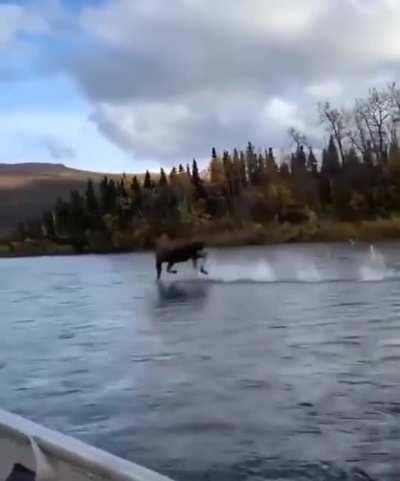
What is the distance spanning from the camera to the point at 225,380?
11312 mm

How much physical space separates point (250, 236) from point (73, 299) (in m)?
41.2

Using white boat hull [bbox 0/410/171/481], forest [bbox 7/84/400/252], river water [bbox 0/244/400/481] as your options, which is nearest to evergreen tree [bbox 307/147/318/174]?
forest [bbox 7/84/400/252]

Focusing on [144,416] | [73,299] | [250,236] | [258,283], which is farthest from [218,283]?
[250,236]

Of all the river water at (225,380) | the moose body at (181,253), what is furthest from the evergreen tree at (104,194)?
the river water at (225,380)

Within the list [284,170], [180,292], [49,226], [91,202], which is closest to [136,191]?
[91,202]

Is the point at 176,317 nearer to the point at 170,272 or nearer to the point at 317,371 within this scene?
the point at 317,371

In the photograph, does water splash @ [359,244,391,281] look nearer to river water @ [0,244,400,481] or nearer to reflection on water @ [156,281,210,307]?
river water @ [0,244,400,481]

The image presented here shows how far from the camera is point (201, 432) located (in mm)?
8609

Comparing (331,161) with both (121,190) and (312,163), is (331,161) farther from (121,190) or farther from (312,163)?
(121,190)

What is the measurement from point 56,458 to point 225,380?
21.6ft

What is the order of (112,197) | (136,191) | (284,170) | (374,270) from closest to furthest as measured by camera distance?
(374,270), (284,170), (112,197), (136,191)

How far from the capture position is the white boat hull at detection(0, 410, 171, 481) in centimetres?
441

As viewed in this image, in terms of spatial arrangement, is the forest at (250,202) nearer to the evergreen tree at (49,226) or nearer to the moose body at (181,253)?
the evergreen tree at (49,226)

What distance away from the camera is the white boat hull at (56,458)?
4414mm
